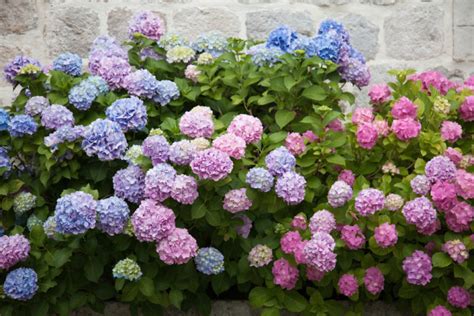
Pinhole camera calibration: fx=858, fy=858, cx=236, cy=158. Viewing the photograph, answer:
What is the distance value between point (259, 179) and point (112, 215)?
534 millimetres

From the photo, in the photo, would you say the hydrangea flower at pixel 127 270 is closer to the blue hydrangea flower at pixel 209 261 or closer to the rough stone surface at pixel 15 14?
the blue hydrangea flower at pixel 209 261

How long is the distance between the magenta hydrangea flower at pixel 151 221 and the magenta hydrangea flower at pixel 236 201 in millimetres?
205

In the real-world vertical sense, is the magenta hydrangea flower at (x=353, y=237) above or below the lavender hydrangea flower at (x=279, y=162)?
below

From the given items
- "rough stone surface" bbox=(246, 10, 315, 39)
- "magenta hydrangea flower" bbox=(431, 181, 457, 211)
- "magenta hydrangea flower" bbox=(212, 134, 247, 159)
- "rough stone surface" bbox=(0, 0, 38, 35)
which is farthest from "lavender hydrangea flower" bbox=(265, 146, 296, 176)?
"rough stone surface" bbox=(0, 0, 38, 35)

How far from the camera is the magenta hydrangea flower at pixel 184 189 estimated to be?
9.82 feet

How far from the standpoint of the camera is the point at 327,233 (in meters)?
3.11

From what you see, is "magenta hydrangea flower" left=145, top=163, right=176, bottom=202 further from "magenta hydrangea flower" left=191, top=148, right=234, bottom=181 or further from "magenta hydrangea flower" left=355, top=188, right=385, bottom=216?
"magenta hydrangea flower" left=355, top=188, right=385, bottom=216

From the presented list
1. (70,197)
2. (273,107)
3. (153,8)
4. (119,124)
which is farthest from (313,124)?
(153,8)

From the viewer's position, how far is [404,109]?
339cm

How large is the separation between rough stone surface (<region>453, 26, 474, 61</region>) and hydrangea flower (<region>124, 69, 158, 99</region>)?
173 centimetres

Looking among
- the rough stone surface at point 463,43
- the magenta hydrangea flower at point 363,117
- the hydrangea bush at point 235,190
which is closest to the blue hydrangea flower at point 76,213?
the hydrangea bush at point 235,190

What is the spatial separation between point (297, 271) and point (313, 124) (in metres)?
0.60

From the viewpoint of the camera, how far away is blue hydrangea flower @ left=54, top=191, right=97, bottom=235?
2969 mm

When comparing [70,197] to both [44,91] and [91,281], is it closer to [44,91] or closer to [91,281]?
[91,281]
